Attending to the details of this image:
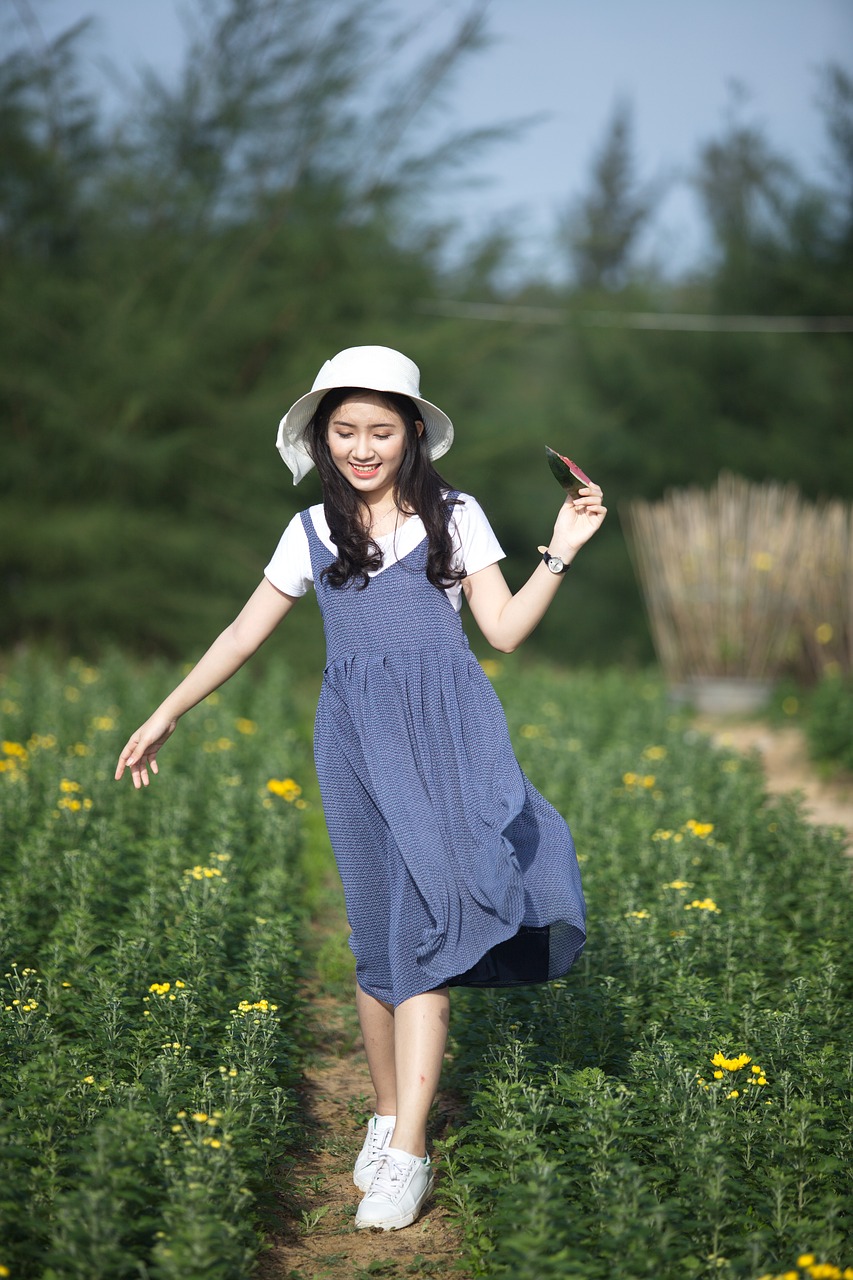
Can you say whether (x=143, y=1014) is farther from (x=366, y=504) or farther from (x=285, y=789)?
(x=285, y=789)

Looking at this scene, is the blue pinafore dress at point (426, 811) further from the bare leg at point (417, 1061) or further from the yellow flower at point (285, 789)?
the yellow flower at point (285, 789)

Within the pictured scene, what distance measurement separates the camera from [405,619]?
8.28ft

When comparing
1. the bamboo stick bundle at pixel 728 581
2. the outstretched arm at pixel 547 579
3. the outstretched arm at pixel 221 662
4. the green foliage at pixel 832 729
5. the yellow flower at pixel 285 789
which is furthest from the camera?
the bamboo stick bundle at pixel 728 581

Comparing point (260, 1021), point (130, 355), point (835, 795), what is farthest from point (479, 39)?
point (260, 1021)

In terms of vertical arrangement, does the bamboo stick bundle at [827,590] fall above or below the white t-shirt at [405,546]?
above

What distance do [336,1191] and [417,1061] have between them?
0.50m

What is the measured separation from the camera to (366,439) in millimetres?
2537

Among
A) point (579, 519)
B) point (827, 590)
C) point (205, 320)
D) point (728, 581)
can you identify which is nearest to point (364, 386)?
point (579, 519)

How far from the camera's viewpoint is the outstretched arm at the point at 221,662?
263 cm

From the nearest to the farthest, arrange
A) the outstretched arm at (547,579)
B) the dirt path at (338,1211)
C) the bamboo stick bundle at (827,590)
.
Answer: the dirt path at (338,1211) < the outstretched arm at (547,579) < the bamboo stick bundle at (827,590)

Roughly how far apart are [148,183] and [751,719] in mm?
7125

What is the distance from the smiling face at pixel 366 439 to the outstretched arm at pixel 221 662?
0.31 m

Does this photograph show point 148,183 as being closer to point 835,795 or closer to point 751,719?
point 751,719

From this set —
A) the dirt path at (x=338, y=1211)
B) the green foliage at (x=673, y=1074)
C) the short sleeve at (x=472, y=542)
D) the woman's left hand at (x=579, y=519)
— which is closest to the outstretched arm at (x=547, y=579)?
the woman's left hand at (x=579, y=519)
